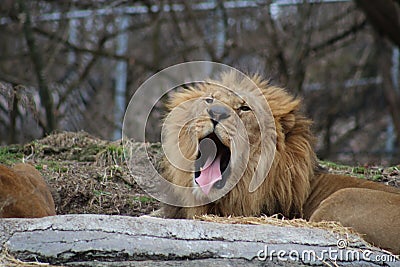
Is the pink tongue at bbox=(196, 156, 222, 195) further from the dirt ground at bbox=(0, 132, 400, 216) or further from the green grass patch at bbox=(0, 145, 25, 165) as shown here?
the green grass patch at bbox=(0, 145, 25, 165)

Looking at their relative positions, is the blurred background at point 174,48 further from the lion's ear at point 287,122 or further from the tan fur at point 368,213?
the tan fur at point 368,213

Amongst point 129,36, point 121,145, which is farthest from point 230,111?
point 129,36

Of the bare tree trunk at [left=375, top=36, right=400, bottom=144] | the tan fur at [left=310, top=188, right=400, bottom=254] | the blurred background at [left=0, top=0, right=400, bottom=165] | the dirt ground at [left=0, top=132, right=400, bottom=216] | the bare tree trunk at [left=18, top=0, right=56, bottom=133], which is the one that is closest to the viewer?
the tan fur at [left=310, top=188, right=400, bottom=254]

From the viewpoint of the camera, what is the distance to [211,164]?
5.14m

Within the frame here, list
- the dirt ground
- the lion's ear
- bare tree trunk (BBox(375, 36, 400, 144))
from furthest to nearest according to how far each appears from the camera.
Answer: bare tree trunk (BBox(375, 36, 400, 144))
the dirt ground
the lion's ear

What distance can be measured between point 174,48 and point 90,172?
548cm

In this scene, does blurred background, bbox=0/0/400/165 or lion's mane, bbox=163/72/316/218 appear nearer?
lion's mane, bbox=163/72/316/218

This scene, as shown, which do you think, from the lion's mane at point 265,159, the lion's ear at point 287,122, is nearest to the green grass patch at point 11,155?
the lion's mane at point 265,159

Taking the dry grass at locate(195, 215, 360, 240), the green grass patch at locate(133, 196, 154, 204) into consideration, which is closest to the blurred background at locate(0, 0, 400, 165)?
the green grass patch at locate(133, 196, 154, 204)

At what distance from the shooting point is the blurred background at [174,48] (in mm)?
11289

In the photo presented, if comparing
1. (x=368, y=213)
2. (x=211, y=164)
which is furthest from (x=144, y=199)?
(x=368, y=213)

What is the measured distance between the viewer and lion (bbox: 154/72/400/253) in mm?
5102

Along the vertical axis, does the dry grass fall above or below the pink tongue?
below

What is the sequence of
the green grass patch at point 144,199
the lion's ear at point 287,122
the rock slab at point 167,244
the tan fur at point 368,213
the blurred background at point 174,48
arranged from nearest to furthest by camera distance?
the rock slab at point 167,244 < the tan fur at point 368,213 < the lion's ear at point 287,122 < the green grass patch at point 144,199 < the blurred background at point 174,48
